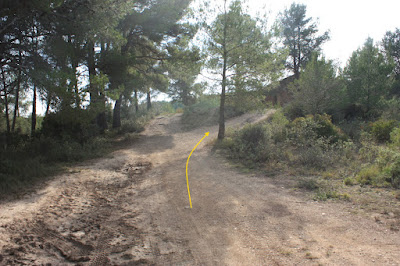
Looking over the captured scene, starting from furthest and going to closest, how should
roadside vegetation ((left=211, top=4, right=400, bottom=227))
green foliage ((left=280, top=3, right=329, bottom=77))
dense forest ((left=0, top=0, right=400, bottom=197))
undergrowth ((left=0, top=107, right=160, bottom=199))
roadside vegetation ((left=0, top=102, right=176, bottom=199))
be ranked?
1. green foliage ((left=280, top=3, right=329, bottom=77))
2. dense forest ((left=0, top=0, right=400, bottom=197))
3. roadside vegetation ((left=0, top=102, right=176, bottom=199))
4. undergrowth ((left=0, top=107, right=160, bottom=199))
5. roadside vegetation ((left=211, top=4, right=400, bottom=227))

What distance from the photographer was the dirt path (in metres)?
3.58

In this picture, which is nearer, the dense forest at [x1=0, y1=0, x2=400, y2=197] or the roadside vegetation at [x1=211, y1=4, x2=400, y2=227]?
the roadside vegetation at [x1=211, y1=4, x2=400, y2=227]

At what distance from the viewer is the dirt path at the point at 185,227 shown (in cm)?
358

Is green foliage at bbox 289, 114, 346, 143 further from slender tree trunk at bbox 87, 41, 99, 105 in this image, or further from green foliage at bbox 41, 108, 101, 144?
green foliage at bbox 41, 108, 101, 144

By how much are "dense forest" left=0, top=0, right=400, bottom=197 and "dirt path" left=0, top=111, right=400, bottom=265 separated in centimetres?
145

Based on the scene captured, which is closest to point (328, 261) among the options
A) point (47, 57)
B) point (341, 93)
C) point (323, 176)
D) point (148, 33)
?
point (323, 176)

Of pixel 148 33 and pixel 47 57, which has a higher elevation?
pixel 148 33

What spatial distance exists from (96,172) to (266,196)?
561cm

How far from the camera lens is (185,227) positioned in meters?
4.66

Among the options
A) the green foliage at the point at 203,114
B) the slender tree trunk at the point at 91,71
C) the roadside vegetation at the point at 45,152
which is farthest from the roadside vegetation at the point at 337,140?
the roadside vegetation at the point at 45,152

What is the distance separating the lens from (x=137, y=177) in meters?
8.97

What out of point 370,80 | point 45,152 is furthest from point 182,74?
point 370,80

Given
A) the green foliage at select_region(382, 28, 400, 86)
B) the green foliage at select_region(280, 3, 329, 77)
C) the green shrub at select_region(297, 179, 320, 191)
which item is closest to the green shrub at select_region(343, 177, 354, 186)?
the green shrub at select_region(297, 179, 320, 191)

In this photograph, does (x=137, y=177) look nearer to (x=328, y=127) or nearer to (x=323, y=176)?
(x=323, y=176)
